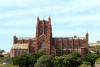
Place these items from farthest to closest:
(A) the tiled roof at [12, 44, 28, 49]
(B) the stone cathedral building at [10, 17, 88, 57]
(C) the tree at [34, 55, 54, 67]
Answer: (A) the tiled roof at [12, 44, 28, 49] → (B) the stone cathedral building at [10, 17, 88, 57] → (C) the tree at [34, 55, 54, 67]

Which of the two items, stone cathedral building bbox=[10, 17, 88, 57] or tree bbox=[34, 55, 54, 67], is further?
stone cathedral building bbox=[10, 17, 88, 57]

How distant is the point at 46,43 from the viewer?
522ft

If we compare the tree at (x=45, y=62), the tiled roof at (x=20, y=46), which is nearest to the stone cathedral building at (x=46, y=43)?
the tiled roof at (x=20, y=46)

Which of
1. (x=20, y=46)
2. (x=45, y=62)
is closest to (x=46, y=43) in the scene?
(x=20, y=46)

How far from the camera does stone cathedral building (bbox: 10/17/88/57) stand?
158 metres

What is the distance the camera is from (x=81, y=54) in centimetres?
14875

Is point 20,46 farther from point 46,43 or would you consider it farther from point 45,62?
point 45,62

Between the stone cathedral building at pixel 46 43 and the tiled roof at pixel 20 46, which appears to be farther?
the tiled roof at pixel 20 46

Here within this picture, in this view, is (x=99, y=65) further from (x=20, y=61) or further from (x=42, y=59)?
(x=20, y=61)

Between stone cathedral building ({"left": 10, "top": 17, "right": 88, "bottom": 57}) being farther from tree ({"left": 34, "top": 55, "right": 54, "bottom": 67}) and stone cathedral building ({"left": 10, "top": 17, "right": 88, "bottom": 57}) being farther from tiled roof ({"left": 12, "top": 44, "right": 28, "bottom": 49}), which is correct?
tree ({"left": 34, "top": 55, "right": 54, "bottom": 67})

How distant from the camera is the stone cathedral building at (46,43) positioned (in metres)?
158

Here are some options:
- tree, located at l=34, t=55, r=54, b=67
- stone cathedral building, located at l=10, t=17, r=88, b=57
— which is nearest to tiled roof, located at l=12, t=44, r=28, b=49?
stone cathedral building, located at l=10, t=17, r=88, b=57

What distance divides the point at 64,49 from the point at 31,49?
46.3 feet

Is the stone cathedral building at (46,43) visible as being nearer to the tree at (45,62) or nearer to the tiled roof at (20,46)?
the tiled roof at (20,46)
